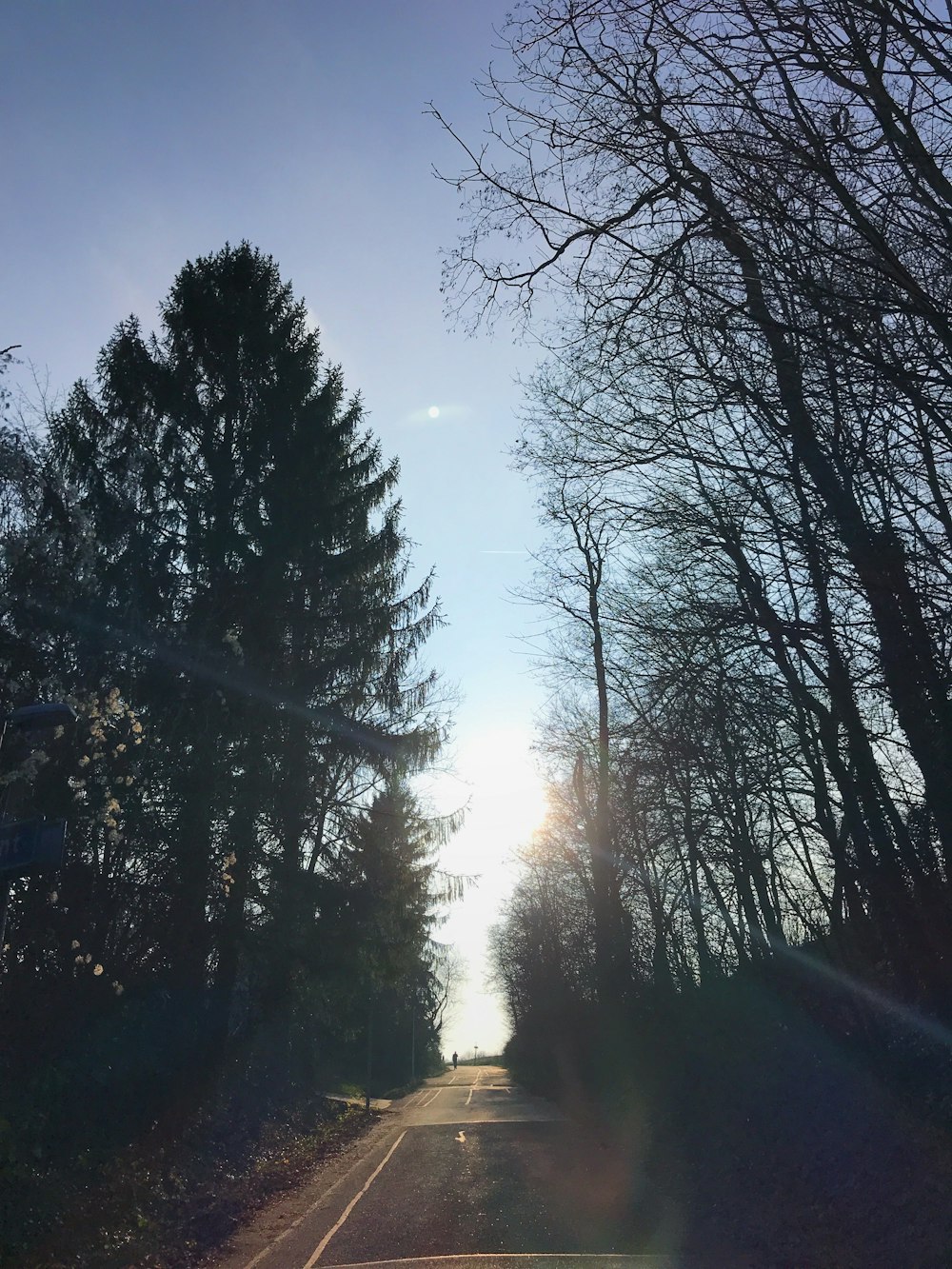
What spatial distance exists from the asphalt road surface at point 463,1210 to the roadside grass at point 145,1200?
52 centimetres

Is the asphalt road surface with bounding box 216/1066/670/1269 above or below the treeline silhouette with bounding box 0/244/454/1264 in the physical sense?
below

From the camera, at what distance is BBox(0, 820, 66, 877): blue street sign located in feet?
21.2

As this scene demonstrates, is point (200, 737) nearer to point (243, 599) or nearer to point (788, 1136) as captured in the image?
point (243, 599)

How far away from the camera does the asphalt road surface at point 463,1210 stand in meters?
7.82

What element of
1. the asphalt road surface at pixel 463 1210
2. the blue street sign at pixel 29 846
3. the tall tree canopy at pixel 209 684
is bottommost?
the asphalt road surface at pixel 463 1210

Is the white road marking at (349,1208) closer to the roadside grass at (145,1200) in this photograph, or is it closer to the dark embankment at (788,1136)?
the roadside grass at (145,1200)

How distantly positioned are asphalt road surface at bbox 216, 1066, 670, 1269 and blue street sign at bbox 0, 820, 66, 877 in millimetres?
4083

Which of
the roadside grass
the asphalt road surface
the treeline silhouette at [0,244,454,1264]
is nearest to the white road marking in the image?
the asphalt road surface

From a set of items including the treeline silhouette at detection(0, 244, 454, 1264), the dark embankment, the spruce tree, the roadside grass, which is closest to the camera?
the dark embankment

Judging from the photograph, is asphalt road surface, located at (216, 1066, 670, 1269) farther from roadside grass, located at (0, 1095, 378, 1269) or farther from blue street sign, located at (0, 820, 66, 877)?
blue street sign, located at (0, 820, 66, 877)

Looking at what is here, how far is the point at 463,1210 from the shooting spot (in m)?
9.45

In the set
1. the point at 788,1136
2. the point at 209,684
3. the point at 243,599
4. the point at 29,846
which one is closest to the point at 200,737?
the point at 209,684

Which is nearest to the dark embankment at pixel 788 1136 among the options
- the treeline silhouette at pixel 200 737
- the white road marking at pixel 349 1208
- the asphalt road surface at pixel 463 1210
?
the asphalt road surface at pixel 463 1210

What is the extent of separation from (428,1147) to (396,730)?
7443mm
